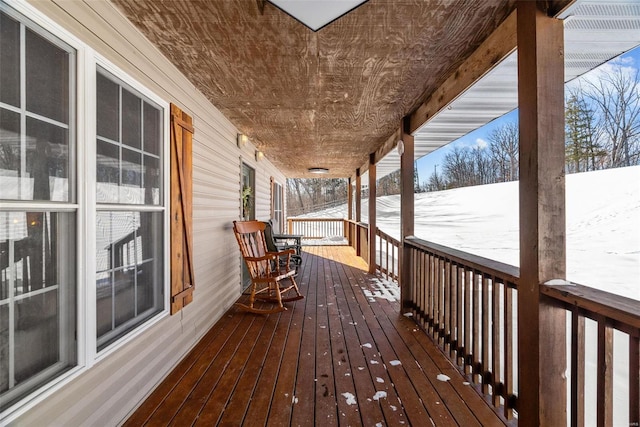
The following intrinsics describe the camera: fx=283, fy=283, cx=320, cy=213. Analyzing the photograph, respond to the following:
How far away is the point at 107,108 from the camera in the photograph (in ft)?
5.15

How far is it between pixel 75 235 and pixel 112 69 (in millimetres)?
927

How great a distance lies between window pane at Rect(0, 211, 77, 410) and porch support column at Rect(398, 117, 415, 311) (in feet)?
9.70

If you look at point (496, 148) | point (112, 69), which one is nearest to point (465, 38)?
point (112, 69)

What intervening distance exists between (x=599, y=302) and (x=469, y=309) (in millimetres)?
1147

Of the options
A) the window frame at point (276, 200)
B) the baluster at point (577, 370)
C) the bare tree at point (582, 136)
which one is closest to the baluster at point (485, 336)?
the baluster at point (577, 370)

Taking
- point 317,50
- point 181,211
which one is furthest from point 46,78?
point 317,50

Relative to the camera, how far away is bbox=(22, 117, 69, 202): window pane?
1152 mm

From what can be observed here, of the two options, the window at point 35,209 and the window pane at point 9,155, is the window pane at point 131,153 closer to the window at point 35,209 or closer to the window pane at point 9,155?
the window at point 35,209

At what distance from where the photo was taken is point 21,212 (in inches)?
43.5

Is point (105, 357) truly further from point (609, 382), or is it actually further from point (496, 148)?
point (496, 148)

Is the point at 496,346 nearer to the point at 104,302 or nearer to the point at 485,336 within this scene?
the point at 485,336

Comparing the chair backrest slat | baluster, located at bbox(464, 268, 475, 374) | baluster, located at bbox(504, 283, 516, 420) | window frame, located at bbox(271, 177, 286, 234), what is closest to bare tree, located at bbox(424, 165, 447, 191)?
window frame, located at bbox(271, 177, 286, 234)

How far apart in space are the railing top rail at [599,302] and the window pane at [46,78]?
2.37 metres

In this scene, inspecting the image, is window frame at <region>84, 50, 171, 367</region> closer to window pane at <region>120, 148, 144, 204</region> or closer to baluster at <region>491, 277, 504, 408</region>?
window pane at <region>120, 148, 144, 204</region>
